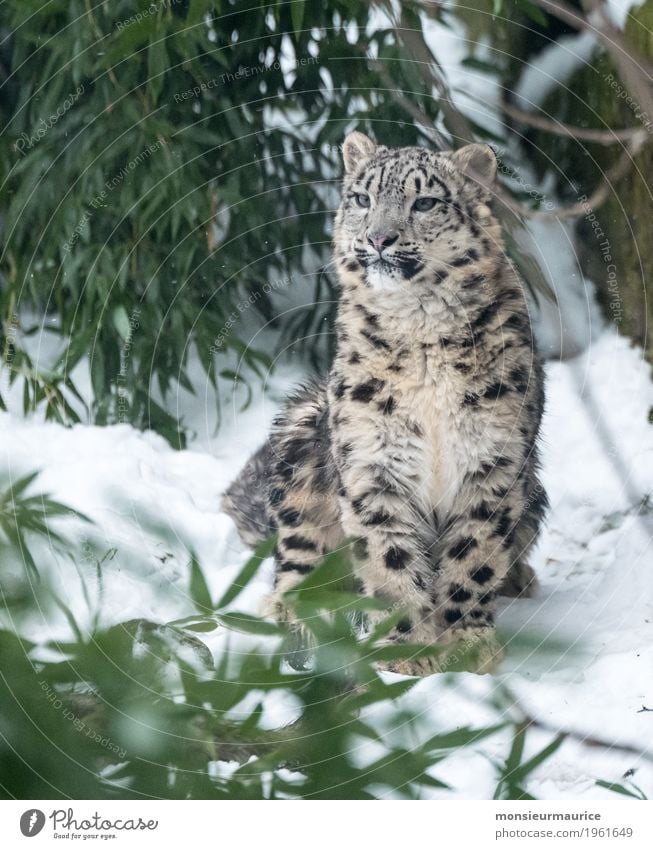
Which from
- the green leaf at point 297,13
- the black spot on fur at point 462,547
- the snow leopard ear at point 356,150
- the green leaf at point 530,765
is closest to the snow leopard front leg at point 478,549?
the black spot on fur at point 462,547

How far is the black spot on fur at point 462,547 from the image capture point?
195 centimetres

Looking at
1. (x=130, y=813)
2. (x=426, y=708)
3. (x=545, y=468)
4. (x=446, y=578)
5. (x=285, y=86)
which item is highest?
(x=285, y=86)

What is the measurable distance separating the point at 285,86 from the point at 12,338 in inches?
29.0

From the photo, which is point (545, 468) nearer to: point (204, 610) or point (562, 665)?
point (562, 665)

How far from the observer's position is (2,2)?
2158 millimetres

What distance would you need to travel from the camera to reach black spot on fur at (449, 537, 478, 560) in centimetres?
195

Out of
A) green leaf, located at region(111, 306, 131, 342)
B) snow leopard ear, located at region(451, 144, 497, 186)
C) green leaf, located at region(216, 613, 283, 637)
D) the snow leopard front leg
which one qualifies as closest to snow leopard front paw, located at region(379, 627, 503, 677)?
the snow leopard front leg

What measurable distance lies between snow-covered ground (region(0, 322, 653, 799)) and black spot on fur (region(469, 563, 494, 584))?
89mm

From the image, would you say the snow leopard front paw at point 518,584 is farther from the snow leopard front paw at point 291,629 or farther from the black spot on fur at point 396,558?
the snow leopard front paw at point 291,629

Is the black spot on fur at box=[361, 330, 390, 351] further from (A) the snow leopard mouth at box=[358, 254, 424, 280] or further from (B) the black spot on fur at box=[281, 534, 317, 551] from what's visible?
(B) the black spot on fur at box=[281, 534, 317, 551]

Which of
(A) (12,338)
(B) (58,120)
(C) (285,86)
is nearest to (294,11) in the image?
(C) (285,86)

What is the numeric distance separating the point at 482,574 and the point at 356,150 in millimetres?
758

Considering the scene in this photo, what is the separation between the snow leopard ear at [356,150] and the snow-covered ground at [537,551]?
503 millimetres

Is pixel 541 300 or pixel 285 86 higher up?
pixel 285 86
